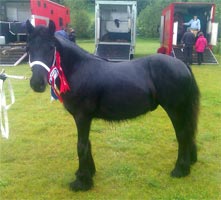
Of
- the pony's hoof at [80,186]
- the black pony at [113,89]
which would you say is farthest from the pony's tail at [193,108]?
the pony's hoof at [80,186]

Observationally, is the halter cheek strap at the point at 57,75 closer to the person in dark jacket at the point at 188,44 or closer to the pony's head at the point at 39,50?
the pony's head at the point at 39,50

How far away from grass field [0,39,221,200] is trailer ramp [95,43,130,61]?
290 inches

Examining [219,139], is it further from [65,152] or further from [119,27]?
[119,27]

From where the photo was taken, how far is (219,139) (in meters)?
5.26

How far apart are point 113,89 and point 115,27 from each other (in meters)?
13.1

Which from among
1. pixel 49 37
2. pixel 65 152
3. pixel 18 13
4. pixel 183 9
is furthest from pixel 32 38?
pixel 183 9

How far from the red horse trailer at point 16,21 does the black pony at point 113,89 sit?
11.1 metres

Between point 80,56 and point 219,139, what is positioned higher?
point 80,56

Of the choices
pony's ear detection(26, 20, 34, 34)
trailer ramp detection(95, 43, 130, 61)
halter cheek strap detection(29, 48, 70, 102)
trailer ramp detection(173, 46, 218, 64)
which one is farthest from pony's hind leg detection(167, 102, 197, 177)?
trailer ramp detection(173, 46, 218, 64)

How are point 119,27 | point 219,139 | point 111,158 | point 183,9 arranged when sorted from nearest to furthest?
point 111,158
point 219,139
point 119,27
point 183,9

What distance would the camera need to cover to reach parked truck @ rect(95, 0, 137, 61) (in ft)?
47.3

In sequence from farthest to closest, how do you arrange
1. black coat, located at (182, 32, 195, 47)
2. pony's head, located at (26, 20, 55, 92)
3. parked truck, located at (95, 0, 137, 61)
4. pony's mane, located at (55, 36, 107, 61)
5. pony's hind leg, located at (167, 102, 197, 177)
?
parked truck, located at (95, 0, 137, 61)
black coat, located at (182, 32, 195, 47)
pony's hind leg, located at (167, 102, 197, 177)
pony's mane, located at (55, 36, 107, 61)
pony's head, located at (26, 20, 55, 92)

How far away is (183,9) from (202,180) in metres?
16.7

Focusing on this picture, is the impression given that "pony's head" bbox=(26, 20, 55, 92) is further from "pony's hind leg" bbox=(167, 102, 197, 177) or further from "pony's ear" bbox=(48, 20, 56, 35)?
"pony's hind leg" bbox=(167, 102, 197, 177)
